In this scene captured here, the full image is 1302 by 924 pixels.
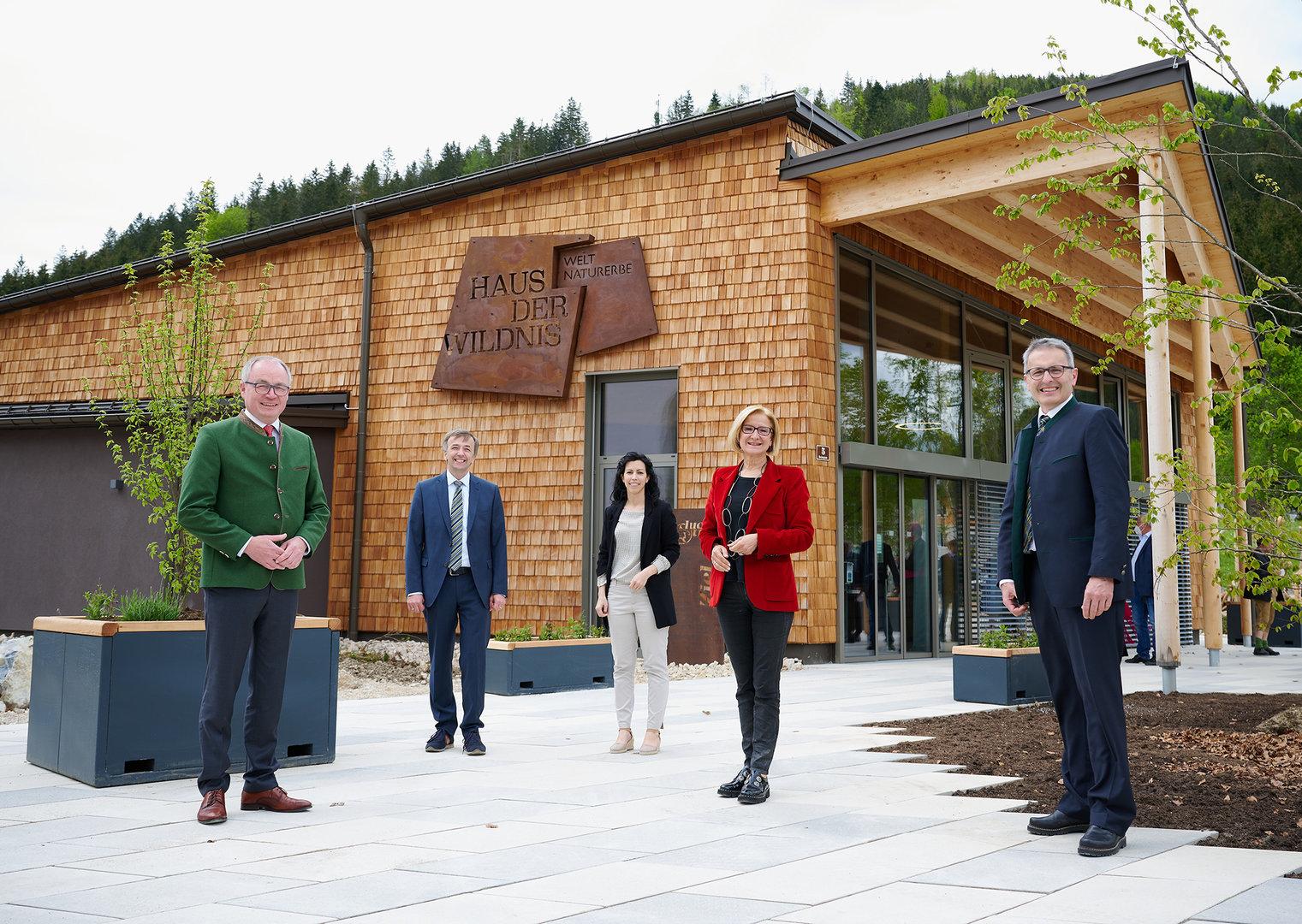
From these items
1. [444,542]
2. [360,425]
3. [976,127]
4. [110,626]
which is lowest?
[110,626]

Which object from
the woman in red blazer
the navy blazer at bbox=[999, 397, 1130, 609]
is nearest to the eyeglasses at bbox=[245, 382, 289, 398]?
the woman in red blazer

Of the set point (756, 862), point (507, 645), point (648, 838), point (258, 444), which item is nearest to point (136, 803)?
point (258, 444)

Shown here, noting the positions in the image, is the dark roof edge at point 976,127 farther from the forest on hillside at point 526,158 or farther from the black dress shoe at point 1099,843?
the forest on hillside at point 526,158

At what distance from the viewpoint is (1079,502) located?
4.06 meters

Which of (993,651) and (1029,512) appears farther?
(993,651)

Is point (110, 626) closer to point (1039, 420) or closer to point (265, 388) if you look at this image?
point (265, 388)

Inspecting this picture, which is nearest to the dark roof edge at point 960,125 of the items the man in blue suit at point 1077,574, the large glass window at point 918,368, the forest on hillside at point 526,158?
the large glass window at point 918,368

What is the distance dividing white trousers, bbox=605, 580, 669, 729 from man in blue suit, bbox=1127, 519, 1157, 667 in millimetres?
8510

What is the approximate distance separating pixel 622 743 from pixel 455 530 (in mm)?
1538

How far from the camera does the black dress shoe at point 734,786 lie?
16.1 feet

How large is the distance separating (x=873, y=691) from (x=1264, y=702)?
3054 millimetres

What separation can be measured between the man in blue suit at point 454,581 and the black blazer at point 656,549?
0.59 m

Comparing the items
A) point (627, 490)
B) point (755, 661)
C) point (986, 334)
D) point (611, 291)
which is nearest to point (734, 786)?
point (755, 661)

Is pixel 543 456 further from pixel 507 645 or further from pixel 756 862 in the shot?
pixel 756 862
